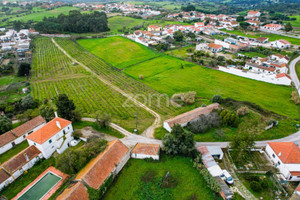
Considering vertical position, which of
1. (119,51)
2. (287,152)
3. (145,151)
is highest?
(119,51)

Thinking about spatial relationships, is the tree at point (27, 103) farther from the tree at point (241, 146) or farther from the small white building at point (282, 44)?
the small white building at point (282, 44)

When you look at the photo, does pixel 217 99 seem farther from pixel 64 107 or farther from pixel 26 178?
pixel 26 178

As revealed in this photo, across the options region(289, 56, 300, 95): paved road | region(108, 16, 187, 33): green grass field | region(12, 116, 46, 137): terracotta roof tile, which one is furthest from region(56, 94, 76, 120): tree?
region(108, 16, 187, 33): green grass field

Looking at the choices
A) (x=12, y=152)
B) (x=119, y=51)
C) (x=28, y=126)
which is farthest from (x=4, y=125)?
(x=119, y=51)

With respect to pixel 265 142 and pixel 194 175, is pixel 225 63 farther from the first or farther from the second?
pixel 194 175

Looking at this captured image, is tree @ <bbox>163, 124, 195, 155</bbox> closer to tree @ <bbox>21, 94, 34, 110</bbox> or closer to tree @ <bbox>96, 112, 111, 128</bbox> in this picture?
tree @ <bbox>96, 112, 111, 128</bbox>

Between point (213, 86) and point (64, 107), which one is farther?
point (213, 86)

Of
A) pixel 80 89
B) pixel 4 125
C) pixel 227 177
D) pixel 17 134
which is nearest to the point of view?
pixel 227 177

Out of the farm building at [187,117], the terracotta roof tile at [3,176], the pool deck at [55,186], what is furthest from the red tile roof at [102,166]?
the terracotta roof tile at [3,176]
